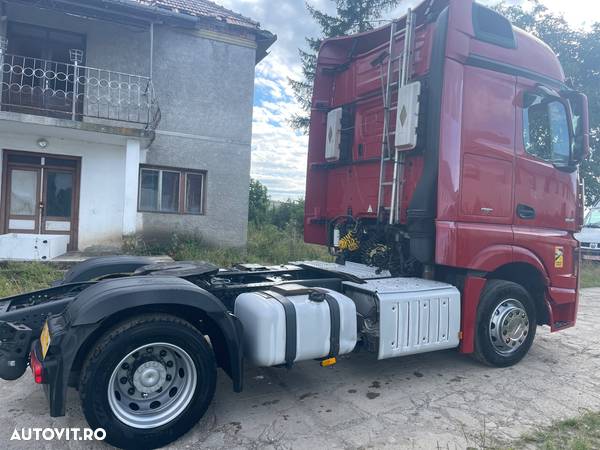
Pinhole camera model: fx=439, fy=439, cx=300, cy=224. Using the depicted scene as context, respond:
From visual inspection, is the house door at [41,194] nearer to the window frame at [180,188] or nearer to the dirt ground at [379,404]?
the window frame at [180,188]

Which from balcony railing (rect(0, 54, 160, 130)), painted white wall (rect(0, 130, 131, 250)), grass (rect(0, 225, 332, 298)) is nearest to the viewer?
grass (rect(0, 225, 332, 298))

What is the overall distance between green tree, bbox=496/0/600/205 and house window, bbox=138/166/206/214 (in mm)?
12962

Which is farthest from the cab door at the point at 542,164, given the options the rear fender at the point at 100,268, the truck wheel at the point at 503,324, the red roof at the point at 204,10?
the red roof at the point at 204,10

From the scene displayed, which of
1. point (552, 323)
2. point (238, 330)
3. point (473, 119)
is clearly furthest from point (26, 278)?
point (552, 323)

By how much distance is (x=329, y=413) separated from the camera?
350 cm

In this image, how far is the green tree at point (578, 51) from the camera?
16.2 m

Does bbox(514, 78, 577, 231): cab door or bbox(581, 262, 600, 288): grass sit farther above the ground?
bbox(514, 78, 577, 231): cab door

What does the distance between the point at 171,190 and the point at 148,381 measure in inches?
370

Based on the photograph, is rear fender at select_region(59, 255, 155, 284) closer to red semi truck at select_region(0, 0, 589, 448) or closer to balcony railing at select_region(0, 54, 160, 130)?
red semi truck at select_region(0, 0, 589, 448)

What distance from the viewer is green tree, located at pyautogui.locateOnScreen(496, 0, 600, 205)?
1617 cm

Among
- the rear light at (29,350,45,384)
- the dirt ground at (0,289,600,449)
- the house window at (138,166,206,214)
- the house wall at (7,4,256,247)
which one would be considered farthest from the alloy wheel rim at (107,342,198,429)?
the house window at (138,166,206,214)

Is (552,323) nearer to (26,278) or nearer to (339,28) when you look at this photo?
(26,278)

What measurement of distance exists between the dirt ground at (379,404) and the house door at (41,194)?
26.1ft

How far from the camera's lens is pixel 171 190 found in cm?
1188
